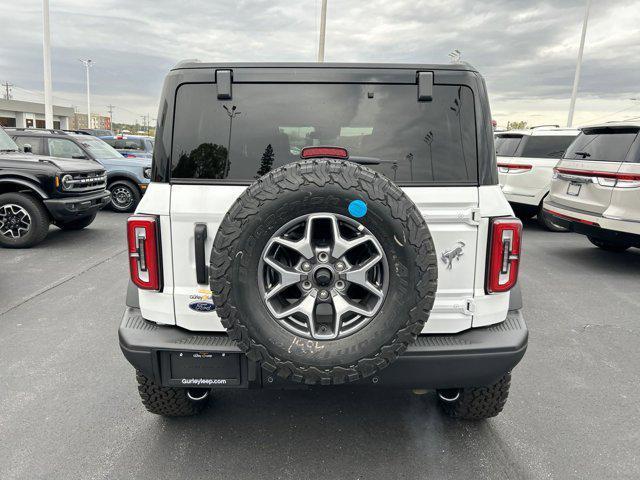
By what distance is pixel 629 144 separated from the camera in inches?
243

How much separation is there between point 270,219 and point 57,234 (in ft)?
26.4

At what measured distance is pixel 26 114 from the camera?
63.4 meters

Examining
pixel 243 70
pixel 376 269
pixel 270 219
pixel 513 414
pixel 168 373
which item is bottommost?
pixel 513 414

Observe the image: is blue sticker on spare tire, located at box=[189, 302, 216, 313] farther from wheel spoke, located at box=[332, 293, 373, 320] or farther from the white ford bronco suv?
wheel spoke, located at box=[332, 293, 373, 320]

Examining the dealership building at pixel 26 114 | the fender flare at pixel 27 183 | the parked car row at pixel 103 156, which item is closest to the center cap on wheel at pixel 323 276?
the fender flare at pixel 27 183

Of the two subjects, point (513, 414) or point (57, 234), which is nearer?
point (513, 414)

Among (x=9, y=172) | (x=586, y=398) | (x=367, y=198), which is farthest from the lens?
(x=9, y=172)

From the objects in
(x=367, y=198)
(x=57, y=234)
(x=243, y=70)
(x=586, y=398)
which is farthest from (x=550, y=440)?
(x=57, y=234)

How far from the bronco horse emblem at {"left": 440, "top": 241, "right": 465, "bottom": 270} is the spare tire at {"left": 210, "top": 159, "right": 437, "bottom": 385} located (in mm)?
331

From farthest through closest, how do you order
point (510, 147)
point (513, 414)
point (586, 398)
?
point (510, 147) < point (586, 398) < point (513, 414)

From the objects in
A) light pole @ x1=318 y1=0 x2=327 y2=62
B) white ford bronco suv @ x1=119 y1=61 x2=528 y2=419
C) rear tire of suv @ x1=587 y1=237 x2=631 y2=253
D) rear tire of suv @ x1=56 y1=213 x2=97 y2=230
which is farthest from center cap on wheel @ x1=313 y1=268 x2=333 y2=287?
light pole @ x1=318 y1=0 x2=327 y2=62

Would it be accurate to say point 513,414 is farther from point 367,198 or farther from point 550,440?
point 367,198

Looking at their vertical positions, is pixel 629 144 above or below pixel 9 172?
above

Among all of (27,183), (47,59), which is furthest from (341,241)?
(47,59)
